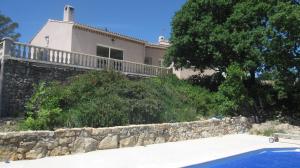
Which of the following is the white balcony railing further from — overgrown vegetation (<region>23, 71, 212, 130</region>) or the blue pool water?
the blue pool water

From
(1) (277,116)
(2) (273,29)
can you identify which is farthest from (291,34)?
(1) (277,116)

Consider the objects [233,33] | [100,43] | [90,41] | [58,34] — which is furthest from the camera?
[100,43]


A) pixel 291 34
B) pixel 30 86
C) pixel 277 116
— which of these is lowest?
pixel 277 116

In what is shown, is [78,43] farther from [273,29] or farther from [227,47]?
[273,29]

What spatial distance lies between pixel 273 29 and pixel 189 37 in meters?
5.94

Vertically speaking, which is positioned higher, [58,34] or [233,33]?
[58,34]

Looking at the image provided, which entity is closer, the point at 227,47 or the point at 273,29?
the point at 273,29

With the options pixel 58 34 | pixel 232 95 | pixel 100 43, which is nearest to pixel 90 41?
pixel 100 43

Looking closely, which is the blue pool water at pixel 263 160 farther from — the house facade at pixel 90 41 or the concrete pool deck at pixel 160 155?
the house facade at pixel 90 41

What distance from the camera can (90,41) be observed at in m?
25.0

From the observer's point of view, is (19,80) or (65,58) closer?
(19,80)

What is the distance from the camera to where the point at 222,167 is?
10.7 m

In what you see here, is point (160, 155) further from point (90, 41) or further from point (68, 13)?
point (68, 13)

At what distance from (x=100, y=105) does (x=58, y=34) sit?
44.3 feet
